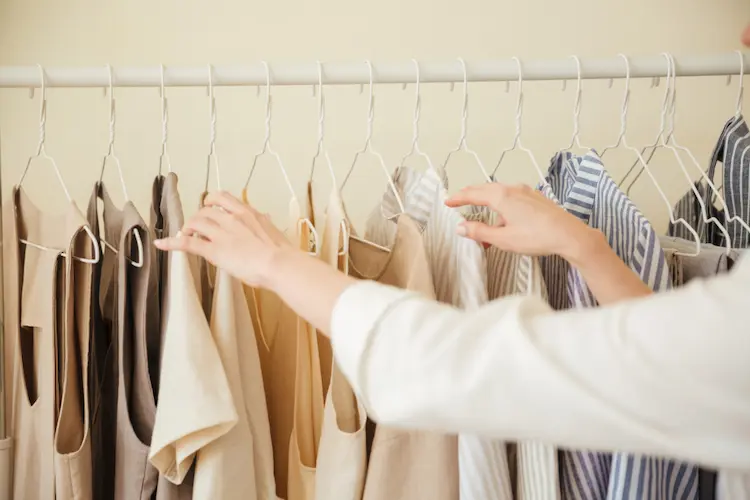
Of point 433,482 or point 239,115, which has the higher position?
point 239,115

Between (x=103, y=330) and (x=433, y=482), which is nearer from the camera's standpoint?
(x=433, y=482)

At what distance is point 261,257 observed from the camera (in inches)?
21.4

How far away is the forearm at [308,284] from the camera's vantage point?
0.48 meters

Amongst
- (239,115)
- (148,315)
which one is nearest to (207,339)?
(148,315)

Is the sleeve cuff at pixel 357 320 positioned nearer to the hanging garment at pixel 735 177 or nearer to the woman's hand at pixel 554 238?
the woman's hand at pixel 554 238

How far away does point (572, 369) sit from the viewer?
0.39 metres

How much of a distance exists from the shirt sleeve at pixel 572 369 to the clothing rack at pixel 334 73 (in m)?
0.39

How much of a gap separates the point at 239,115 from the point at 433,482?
805mm

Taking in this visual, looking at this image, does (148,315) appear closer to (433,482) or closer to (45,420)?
(45,420)

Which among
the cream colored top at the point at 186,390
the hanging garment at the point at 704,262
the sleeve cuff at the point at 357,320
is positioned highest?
the hanging garment at the point at 704,262

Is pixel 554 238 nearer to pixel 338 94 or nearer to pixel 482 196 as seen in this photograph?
pixel 482 196

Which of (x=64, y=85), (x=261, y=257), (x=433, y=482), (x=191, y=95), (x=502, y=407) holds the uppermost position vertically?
(x=191, y=95)

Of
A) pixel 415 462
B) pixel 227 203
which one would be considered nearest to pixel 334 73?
pixel 227 203

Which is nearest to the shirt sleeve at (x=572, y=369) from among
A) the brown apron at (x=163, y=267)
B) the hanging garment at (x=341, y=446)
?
the hanging garment at (x=341, y=446)
